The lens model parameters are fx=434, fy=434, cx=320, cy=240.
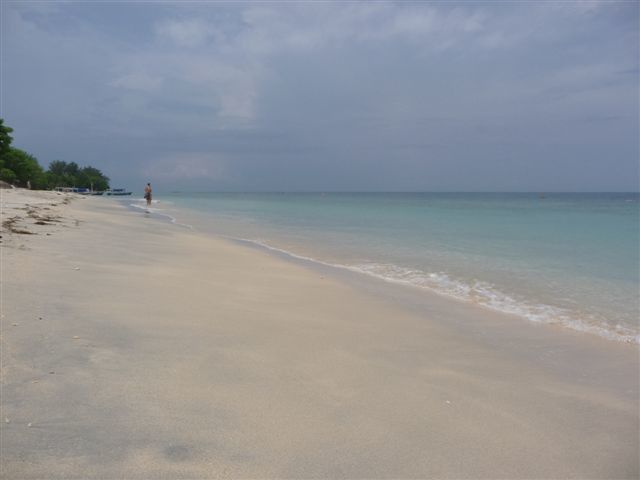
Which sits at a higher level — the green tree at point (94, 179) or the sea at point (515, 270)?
the green tree at point (94, 179)

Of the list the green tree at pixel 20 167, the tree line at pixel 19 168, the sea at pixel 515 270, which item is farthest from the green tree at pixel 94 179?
the sea at pixel 515 270

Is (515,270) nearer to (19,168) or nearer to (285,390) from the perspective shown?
(285,390)

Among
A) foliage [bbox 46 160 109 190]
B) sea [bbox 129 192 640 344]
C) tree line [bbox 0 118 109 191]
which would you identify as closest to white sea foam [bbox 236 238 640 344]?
sea [bbox 129 192 640 344]

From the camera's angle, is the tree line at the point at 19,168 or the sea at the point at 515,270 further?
the tree line at the point at 19,168

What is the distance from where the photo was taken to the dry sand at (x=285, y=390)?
2.48 m

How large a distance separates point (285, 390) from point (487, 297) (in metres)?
5.65

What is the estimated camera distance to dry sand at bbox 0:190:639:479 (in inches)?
A: 97.5

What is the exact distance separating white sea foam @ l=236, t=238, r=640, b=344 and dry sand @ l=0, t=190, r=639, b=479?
564 millimetres

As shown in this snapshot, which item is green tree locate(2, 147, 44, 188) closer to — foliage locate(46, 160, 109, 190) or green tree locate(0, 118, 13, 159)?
green tree locate(0, 118, 13, 159)

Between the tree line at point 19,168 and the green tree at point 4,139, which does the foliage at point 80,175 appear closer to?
the tree line at point 19,168

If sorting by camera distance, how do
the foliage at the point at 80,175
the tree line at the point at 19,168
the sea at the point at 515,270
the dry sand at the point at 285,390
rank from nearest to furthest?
1. the dry sand at the point at 285,390
2. the sea at the point at 515,270
3. the tree line at the point at 19,168
4. the foliage at the point at 80,175

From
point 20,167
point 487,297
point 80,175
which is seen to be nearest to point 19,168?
point 20,167

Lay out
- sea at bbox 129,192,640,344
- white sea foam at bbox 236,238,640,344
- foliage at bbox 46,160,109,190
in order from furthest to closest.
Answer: foliage at bbox 46,160,109,190, sea at bbox 129,192,640,344, white sea foam at bbox 236,238,640,344

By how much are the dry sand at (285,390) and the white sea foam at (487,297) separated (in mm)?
564
